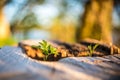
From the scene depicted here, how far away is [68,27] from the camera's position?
14.1 m

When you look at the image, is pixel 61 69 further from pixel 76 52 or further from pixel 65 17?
pixel 65 17

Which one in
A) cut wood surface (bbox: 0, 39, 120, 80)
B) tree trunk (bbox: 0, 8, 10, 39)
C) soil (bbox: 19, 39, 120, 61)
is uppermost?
tree trunk (bbox: 0, 8, 10, 39)

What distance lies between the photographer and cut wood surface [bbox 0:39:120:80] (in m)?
2.15

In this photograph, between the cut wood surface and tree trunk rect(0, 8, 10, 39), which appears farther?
tree trunk rect(0, 8, 10, 39)

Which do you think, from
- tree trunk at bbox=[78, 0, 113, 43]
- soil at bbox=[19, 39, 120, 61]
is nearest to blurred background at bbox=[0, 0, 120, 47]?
tree trunk at bbox=[78, 0, 113, 43]

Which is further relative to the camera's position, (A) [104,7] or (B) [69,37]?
(B) [69,37]

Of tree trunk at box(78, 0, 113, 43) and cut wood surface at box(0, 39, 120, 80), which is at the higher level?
tree trunk at box(78, 0, 113, 43)

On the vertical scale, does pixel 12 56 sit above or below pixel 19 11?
below

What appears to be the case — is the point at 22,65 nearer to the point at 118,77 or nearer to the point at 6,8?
the point at 118,77

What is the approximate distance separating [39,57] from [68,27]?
11167 millimetres

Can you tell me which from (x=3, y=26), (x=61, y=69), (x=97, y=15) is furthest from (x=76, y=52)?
(x=97, y=15)

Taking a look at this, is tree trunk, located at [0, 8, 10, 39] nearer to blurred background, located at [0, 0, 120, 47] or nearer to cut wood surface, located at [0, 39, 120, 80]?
blurred background, located at [0, 0, 120, 47]

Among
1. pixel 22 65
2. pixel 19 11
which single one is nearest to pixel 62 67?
pixel 22 65

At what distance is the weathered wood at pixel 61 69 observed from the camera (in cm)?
215
